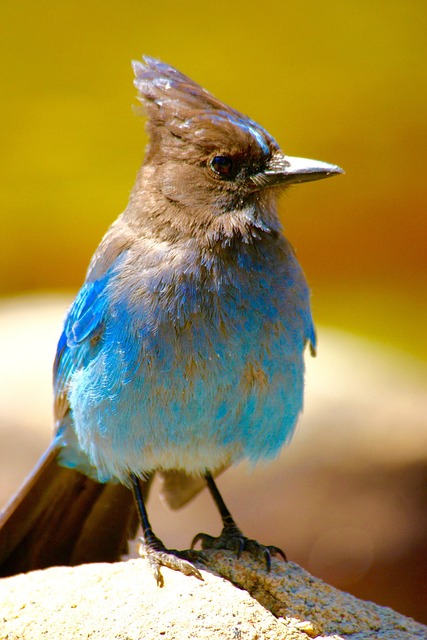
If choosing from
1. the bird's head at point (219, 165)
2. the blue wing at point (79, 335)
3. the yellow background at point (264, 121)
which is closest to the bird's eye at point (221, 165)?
the bird's head at point (219, 165)

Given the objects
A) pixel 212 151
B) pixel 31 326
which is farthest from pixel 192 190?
pixel 31 326

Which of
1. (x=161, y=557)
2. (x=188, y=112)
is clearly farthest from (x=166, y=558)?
(x=188, y=112)

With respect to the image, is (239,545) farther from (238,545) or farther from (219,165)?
(219,165)

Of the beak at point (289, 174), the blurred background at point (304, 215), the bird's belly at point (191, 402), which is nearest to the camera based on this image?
the bird's belly at point (191, 402)

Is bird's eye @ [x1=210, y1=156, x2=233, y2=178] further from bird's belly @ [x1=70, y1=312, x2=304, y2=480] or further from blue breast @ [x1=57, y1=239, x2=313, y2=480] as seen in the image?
bird's belly @ [x1=70, y1=312, x2=304, y2=480]

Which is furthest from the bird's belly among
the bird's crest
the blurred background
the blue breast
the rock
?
the blurred background

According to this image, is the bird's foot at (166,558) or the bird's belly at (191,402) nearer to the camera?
the bird's foot at (166,558)

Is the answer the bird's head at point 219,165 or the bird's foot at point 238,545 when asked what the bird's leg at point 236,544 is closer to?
the bird's foot at point 238,545

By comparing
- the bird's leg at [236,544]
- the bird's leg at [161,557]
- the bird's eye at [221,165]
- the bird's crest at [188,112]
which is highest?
the bird's crest at [188,112]
